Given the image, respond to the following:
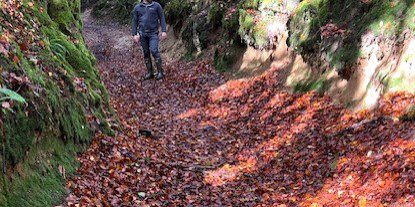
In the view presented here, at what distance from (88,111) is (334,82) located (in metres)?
4.80

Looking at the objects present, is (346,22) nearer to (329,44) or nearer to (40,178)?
(329,44)

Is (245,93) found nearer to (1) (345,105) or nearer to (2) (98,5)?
(1) (345,105)

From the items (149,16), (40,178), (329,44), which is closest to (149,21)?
(149,16)

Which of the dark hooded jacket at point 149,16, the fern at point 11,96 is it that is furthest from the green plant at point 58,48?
the dark hooded jacket at point 149,16

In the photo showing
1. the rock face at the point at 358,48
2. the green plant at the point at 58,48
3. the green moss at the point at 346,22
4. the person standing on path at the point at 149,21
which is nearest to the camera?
the rock face at the point at 358,48

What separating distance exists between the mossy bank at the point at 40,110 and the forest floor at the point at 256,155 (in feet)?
1.03

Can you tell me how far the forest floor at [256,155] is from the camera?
520 cm

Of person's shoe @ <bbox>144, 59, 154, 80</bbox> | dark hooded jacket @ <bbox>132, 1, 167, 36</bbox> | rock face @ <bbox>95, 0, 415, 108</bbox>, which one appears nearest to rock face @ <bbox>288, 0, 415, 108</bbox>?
rock face @ <bbox>95, 0, 415, 108</bbox>

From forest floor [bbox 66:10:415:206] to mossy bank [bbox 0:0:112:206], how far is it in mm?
313

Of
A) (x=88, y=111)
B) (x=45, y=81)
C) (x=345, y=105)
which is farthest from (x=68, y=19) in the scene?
(x=345, y=105)

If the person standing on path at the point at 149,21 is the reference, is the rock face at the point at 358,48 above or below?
above

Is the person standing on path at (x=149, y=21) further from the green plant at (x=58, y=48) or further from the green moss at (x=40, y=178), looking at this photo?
the green moss at (x=40, y=178)

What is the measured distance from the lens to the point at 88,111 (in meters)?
6.70

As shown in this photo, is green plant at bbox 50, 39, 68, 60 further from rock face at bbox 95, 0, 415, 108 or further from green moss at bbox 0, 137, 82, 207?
rock face at bbox 95, 0, 415, 108
